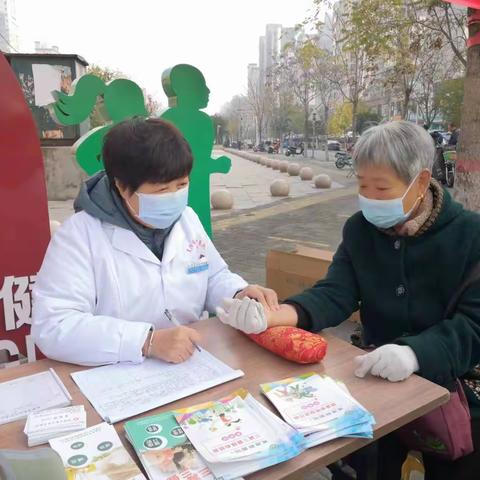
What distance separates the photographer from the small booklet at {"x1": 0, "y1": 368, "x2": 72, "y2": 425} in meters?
1.21

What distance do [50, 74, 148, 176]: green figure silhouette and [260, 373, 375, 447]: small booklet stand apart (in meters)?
1.95

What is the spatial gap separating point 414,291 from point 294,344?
0.49 meters

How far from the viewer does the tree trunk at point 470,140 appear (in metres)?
3.56

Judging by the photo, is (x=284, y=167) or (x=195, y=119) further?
(x=284, y=167)

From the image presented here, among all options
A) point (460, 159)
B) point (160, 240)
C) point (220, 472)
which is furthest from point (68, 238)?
point (460, 159)

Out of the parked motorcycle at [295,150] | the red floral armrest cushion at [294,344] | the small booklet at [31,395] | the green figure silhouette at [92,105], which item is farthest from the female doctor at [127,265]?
the parked motorcycle at [295,150]

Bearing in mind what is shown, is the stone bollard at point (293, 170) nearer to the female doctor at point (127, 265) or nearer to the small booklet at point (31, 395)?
the female doctor at point (127, 265)

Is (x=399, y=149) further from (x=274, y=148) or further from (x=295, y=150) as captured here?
(x=274, y=148)

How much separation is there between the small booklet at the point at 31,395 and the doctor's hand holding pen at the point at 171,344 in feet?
0.85

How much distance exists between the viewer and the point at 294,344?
1.45m

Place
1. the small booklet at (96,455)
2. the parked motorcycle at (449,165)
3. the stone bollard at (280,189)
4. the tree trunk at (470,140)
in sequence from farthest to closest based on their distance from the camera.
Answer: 1. the parked motorcycle at (449,165)
2. the stone bollard at (280,189)
3. the tree trunk at (470,140)
4. the small booklet at (96,455)

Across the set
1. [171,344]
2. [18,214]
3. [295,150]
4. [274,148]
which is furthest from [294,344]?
[274,148]

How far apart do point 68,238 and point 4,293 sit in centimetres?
103

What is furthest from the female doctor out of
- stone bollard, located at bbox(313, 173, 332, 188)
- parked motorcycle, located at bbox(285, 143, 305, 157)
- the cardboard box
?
parked motorcycle, located at bbox(285, 143, 305, 157)
